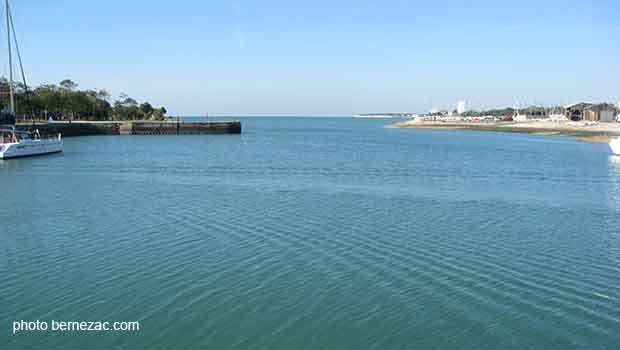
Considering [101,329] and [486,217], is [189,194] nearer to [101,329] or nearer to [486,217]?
[486,217]

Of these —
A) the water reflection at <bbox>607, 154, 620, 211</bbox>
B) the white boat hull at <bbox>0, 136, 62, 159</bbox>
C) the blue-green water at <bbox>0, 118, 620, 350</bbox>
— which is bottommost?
the water reflection at <bbox>607, 154, 620, 211</bbox>

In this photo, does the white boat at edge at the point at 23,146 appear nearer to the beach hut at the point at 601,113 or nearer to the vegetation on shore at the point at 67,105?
the vegetation on shore at the point at 67,105

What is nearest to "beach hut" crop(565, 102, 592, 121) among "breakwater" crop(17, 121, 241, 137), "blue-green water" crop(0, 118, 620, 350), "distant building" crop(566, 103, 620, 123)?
"distant building" crop(566, 103, 620, 123)

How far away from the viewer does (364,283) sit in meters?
12.3

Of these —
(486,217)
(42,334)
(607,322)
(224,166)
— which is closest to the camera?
(42,334)

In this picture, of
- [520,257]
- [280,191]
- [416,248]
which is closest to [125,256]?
[416,248]

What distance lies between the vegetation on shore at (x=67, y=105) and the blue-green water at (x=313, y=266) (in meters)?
67.9

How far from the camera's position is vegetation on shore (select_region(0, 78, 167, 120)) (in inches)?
3561

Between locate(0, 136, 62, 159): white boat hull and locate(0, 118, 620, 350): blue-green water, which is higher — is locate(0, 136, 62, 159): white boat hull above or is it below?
above

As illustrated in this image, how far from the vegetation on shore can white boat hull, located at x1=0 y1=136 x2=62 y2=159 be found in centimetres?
3265

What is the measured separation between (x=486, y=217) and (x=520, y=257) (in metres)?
5.68

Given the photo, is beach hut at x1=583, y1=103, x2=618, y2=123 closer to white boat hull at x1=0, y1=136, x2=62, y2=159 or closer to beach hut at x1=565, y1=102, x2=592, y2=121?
beach hut at x1=565, y1=102, x2=592, y2=121

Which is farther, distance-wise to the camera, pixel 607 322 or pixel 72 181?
pixel 72 181

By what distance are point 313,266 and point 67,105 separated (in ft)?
315
